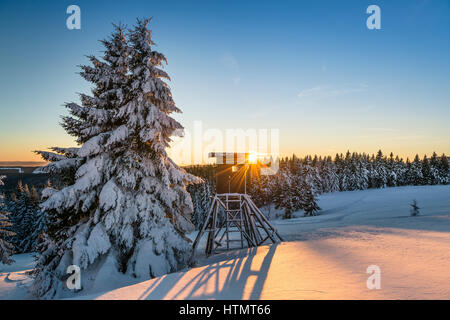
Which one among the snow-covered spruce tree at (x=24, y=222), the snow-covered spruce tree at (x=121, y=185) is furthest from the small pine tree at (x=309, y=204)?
the snow-covered spruce tree at (x=24, y=222)

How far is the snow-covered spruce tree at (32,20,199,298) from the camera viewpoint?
28.5 feet

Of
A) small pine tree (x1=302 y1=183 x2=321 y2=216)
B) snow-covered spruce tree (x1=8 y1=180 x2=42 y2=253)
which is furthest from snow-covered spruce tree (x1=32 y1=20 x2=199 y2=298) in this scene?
snow-covered spruce tree (x1=8 y1=180 x2=42 y2=253)

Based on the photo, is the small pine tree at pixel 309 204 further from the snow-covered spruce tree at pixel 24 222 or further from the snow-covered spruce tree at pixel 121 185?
the snow-covered spruce tree at pixel 24 222

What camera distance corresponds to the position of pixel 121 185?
959 cm

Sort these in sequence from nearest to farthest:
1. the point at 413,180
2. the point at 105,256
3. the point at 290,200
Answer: the point at 105,256, the point at 290,200, the point at 413,180

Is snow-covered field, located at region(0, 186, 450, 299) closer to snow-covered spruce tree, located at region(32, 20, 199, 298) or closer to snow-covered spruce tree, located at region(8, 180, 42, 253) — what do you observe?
snow-covered spruce tree, located at region(32, 20, 199, 298)

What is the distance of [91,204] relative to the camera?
372 inches

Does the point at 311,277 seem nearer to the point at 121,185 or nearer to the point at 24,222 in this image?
the point at 121,185

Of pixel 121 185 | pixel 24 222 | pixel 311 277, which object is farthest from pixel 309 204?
pixel 24 222

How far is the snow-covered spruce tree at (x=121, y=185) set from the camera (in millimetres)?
8688

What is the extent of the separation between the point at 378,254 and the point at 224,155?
34.1 feet
